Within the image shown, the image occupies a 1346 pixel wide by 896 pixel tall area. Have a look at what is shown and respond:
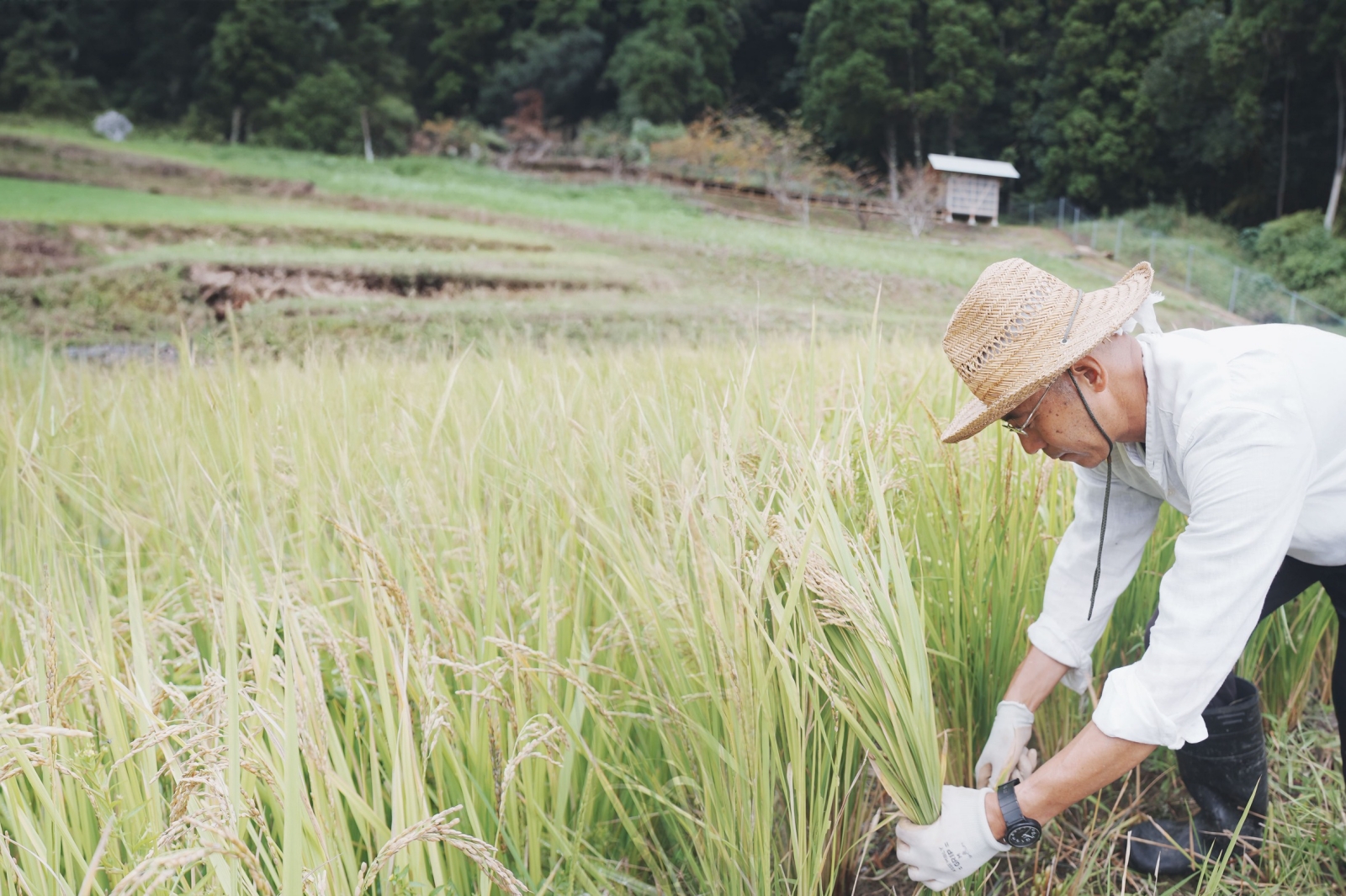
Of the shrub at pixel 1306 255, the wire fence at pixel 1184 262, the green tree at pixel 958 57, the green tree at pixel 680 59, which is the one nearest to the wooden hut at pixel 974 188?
the wire fence at pixel 1184 262

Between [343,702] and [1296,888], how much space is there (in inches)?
59.7

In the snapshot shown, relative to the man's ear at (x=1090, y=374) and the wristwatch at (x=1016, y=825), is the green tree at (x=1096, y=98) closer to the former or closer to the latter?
the man's ear at (x=1090, y=374)

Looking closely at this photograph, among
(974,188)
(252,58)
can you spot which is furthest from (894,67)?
(252,58)

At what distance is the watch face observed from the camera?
90cm

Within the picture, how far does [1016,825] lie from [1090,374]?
54 cm

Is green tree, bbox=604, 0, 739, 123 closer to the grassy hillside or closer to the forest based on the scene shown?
the forest

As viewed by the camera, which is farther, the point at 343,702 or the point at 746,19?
the point at 746,19

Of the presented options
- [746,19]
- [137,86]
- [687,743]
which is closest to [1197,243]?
[746,19]

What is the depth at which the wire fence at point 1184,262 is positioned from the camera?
611 centimetres

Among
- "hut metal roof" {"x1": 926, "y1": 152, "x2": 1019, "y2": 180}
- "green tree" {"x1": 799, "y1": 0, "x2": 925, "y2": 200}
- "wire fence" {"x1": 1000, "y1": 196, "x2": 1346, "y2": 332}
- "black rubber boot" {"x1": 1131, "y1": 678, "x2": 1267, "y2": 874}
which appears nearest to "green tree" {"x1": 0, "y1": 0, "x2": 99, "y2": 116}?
"green tree" {"x1": 799, "y1": 0, "x2": 925, "y2": 200}

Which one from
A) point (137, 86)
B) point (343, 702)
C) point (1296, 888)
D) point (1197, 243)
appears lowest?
point (1296, 888)

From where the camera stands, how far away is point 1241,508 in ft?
2.80

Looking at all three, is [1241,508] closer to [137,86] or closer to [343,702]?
[343,702]

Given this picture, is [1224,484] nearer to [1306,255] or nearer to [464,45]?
[464,45]
